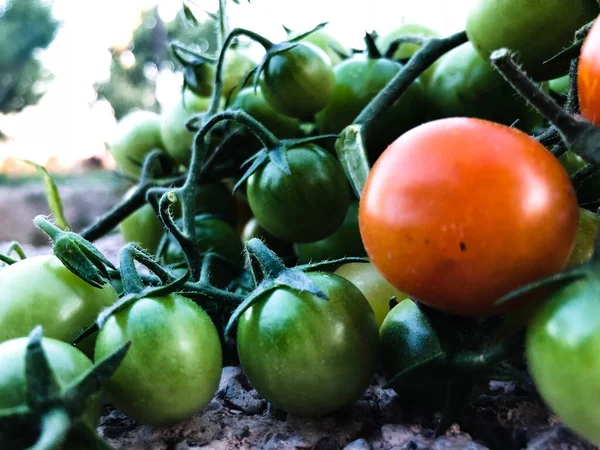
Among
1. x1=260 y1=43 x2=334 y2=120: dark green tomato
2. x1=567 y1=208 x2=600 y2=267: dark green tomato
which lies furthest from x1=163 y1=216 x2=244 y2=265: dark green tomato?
x1=567 y1=208 x2=600 y2=267: dark green tomato

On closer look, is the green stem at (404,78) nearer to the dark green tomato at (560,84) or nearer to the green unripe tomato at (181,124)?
the dark green tomato at (560,84)

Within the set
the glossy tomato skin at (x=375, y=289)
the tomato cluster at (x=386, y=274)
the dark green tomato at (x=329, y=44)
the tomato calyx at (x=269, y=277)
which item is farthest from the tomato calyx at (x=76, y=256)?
the dark green tomato at (x=329, y=44)

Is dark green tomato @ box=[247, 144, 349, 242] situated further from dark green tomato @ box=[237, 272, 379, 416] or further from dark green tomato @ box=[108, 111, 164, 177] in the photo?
dark green tomato @ box=[108, 111, 164, 177]

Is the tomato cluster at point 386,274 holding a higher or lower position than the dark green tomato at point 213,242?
higher

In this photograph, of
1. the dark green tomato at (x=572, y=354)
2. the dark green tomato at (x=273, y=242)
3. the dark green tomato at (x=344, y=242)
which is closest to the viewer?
the dark green tomato at (x=572, y=354)

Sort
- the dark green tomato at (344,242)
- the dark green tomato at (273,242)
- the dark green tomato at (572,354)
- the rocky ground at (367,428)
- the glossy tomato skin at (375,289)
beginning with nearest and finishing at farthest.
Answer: the dark green tomato at (572,354), the rocky ground at (367,428), the glossy tomato skin at (375,289), the dark green tomato at (344,242), the dark green tomato at (273,242)

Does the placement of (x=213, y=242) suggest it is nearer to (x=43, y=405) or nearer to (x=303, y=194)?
(x=303, y=194)

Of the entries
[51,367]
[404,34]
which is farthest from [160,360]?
[404,34]

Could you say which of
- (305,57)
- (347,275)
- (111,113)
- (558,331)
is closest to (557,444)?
(558,331)
